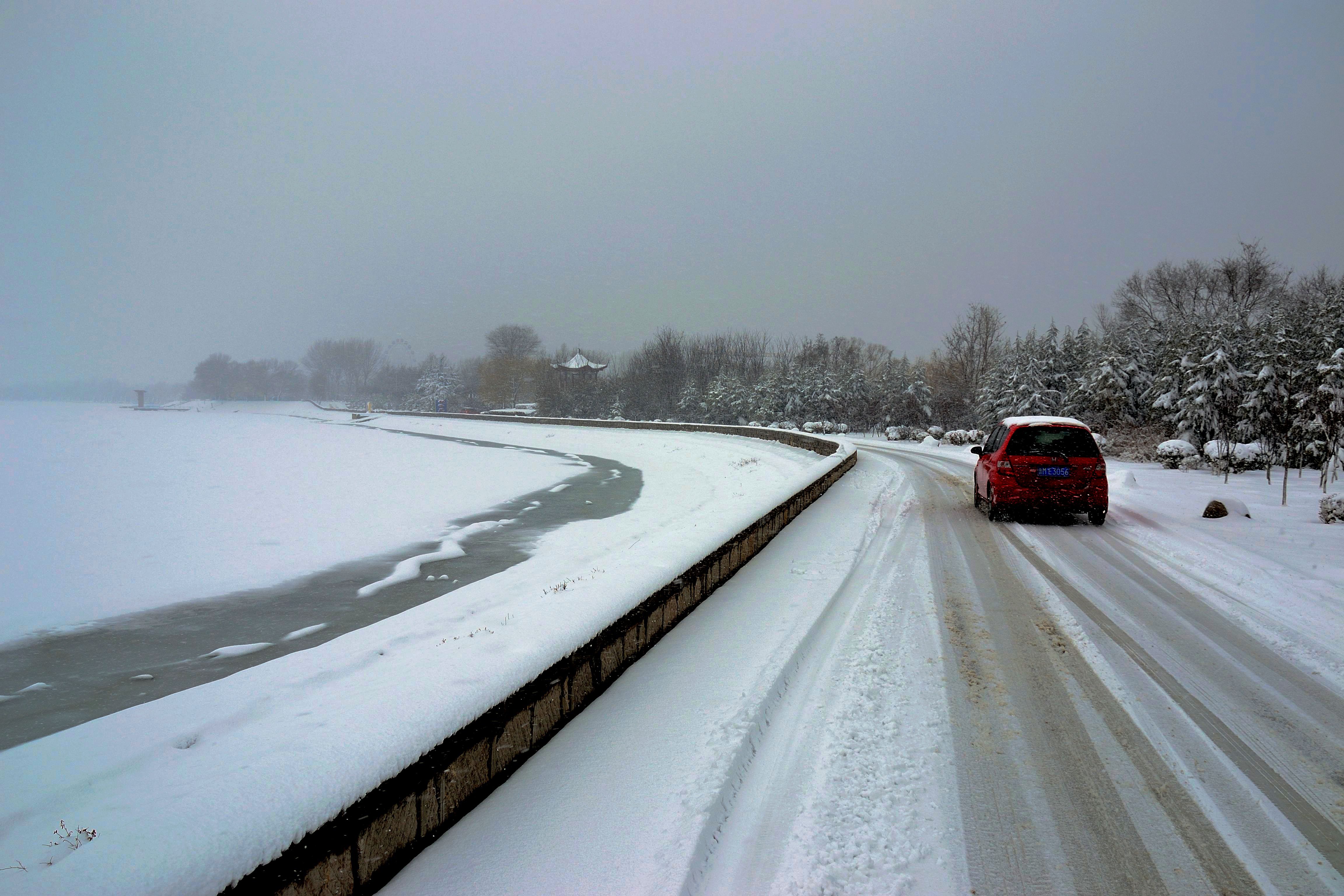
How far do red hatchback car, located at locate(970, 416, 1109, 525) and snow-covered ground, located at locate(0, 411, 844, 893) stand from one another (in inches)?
202

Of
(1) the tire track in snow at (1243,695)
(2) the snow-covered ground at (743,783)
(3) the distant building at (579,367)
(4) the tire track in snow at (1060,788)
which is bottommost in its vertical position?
(2) the snow-covered ground at (743,783)

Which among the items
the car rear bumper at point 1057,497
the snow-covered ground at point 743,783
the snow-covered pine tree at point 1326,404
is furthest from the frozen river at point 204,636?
the snow-covered pine tree at point 1326,404

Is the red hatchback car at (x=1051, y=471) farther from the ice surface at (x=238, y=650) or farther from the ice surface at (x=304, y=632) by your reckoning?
the ice surface at (x=238, y=650)

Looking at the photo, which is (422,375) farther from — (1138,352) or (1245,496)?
(1245,496)

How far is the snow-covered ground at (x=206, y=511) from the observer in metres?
10.0

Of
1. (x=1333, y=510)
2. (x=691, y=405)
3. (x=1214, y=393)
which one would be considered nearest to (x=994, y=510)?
(x=1333, y=510)

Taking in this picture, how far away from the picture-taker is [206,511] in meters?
16.7

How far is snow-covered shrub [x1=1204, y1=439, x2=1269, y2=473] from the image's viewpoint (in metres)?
19.8

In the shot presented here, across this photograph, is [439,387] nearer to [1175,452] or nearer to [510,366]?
[510,366]

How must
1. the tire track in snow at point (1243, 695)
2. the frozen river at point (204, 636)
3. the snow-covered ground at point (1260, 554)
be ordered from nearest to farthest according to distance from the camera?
the tire track in snow at point (1243, 695) → the snow-covered ground at point (1260, 554) → the frozen river at point (204, 636)

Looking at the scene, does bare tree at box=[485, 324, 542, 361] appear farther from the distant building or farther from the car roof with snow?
the car roof with snow

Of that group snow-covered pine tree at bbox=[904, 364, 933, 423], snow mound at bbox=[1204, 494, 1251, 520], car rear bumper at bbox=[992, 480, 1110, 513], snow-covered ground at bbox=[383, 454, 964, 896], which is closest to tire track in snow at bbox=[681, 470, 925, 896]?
snow-covered ground at bbox=[383, 454, 964, 896]

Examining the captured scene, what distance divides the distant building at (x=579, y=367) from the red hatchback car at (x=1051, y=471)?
83752 millimetres

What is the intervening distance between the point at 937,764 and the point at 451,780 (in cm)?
239
